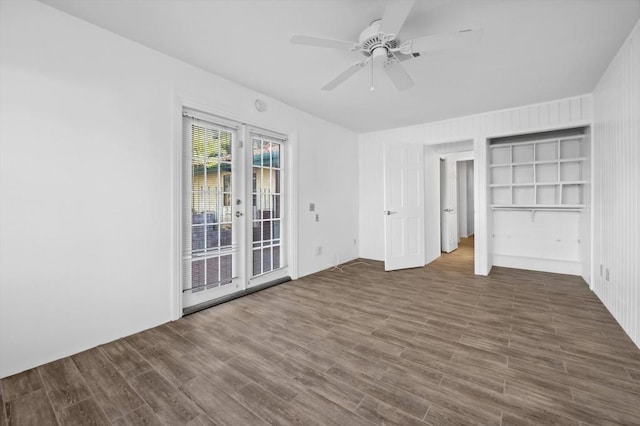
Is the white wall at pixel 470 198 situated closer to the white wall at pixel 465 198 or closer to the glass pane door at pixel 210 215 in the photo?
the white wall at pixel 465 198

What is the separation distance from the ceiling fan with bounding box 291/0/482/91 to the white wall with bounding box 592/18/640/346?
175 centimetres

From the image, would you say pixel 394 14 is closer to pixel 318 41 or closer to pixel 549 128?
pixel 318 41

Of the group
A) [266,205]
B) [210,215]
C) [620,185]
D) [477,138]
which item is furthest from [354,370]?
[477,138]

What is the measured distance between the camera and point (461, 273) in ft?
14.9

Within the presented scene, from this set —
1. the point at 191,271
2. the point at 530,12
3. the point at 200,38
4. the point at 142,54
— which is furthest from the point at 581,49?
the point at 191,271

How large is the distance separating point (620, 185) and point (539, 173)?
2.18 metres

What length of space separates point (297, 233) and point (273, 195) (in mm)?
709

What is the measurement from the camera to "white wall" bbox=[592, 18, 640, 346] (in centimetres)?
230

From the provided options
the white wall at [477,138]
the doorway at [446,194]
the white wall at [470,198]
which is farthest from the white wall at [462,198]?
the white wall at [477,138]

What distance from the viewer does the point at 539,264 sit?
4.71 meters

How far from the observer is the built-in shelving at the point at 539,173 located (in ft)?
14.2

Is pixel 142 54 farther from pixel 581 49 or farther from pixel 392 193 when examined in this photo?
pixel 581 49

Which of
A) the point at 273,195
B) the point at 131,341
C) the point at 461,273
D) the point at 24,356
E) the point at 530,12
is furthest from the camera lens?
the point at 461,273

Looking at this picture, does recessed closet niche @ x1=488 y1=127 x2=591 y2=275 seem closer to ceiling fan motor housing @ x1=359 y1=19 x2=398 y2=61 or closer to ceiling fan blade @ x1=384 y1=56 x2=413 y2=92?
ceiling fan blade @ x1=384 y1=56 x2=413 y2=92
